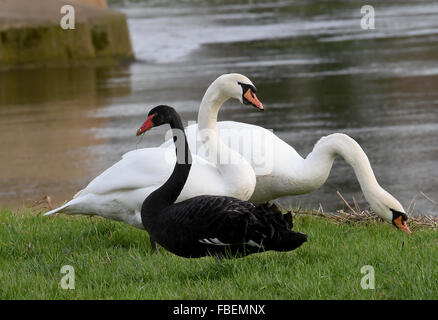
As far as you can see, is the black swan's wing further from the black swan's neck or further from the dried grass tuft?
the dried grass tuft

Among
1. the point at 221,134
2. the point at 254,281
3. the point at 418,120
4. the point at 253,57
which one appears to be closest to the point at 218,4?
the point at 253,57

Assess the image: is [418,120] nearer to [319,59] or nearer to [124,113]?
[124,113]

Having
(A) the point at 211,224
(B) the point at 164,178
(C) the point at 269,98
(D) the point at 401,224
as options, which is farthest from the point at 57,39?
(A) the point at 211,224

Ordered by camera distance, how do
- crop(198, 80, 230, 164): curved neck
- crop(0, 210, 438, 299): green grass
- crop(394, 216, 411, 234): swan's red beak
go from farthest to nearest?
crop(198, 80, 230, 164): curved neck → crop(394, 216, 411, 234): swan's red beak → crop(0, 210, 438, 299): green grass

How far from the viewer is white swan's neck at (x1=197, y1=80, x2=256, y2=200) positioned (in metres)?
6.52

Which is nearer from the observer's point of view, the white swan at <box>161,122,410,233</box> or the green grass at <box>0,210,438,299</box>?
the green grass at <box>0,210,438,299</box>

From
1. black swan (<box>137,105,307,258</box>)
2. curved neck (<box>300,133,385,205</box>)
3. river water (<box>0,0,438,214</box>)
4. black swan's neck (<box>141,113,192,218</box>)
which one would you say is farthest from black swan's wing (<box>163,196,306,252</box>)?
river water (<box>0,0,438,214</box>)

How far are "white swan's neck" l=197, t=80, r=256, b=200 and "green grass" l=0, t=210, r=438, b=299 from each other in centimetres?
63

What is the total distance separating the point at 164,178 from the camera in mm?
6605

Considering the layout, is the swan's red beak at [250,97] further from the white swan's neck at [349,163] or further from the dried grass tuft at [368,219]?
the dried grass tuft at [368,219]

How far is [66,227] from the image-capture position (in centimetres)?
707

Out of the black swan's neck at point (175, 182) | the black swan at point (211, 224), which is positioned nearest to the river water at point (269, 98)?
the black swan's neck at point (175, 182)

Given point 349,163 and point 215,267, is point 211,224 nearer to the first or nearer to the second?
point 215,267
